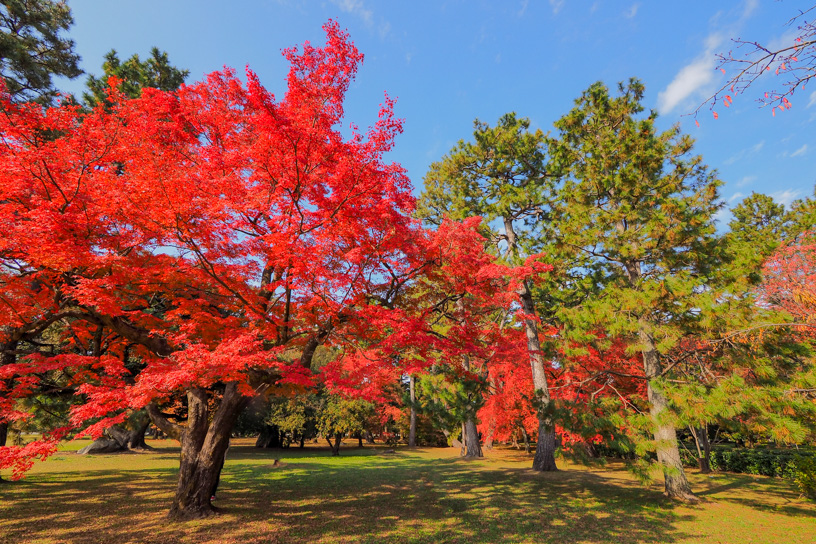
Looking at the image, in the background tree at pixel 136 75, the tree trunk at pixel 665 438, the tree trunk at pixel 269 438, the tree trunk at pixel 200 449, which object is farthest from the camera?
the tree trunk at pixel 269 438

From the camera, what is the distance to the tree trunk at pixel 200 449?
7.73 meters

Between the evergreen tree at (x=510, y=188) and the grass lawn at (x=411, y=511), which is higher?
the evergreen tree at (x=510, y=188)

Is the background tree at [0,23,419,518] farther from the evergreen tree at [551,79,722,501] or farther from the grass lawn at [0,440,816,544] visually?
the evergreen tree at [551,79,722,501]

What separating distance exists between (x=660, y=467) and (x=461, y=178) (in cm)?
1324

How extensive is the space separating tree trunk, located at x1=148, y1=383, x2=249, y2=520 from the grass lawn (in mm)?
464

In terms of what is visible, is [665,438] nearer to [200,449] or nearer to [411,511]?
[411,511]

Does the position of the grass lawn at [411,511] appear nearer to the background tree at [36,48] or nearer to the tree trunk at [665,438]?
the tree trunk at [665,438]

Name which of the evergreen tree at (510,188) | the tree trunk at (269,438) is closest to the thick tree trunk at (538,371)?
the evergreen tree at (510,188)

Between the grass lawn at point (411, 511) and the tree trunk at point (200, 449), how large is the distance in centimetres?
46

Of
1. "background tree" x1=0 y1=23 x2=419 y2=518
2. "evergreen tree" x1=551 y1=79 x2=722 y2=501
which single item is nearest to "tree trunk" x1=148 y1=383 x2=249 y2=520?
"background tree" x1=0 y1=23 x2=419 y2=518

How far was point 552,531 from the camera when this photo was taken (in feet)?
23.3

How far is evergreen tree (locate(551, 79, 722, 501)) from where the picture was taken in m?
8.90

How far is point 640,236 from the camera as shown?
9.98m

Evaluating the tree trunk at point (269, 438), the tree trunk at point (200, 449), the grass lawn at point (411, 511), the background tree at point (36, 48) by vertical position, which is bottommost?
the tree trunk at point (269, 438)
